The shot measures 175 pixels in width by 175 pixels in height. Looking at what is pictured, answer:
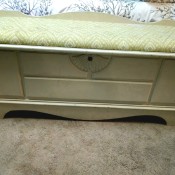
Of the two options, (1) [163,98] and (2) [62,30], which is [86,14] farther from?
(1) [163,98]

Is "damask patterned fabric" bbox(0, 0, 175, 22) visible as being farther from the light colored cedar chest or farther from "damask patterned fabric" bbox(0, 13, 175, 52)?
the light colored cedar chest

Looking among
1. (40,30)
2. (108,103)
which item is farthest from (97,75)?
(40,30)

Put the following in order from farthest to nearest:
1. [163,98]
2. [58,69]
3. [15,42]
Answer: [163,98] < [58,69] < [15,42]

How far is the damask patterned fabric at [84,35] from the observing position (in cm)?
101

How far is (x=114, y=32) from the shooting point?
1.10 metres

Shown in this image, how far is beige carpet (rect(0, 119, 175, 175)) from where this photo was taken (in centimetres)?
107

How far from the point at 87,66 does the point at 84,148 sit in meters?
0.44

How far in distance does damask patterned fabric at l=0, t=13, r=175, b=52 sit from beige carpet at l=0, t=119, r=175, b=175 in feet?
1.69

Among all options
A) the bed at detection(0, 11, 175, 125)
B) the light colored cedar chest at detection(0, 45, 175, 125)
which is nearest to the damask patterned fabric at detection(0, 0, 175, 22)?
the bed at detection(0, 11, 175, 125)

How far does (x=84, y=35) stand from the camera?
3.43ft

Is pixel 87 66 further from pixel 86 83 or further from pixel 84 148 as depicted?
pixel 84 148

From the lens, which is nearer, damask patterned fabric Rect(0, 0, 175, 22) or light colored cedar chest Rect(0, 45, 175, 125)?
light colored cedar chest Rect(0, 45, 175, 125)

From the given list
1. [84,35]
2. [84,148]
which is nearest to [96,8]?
[84,35]

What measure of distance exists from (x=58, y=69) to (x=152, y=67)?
1.58 ft
